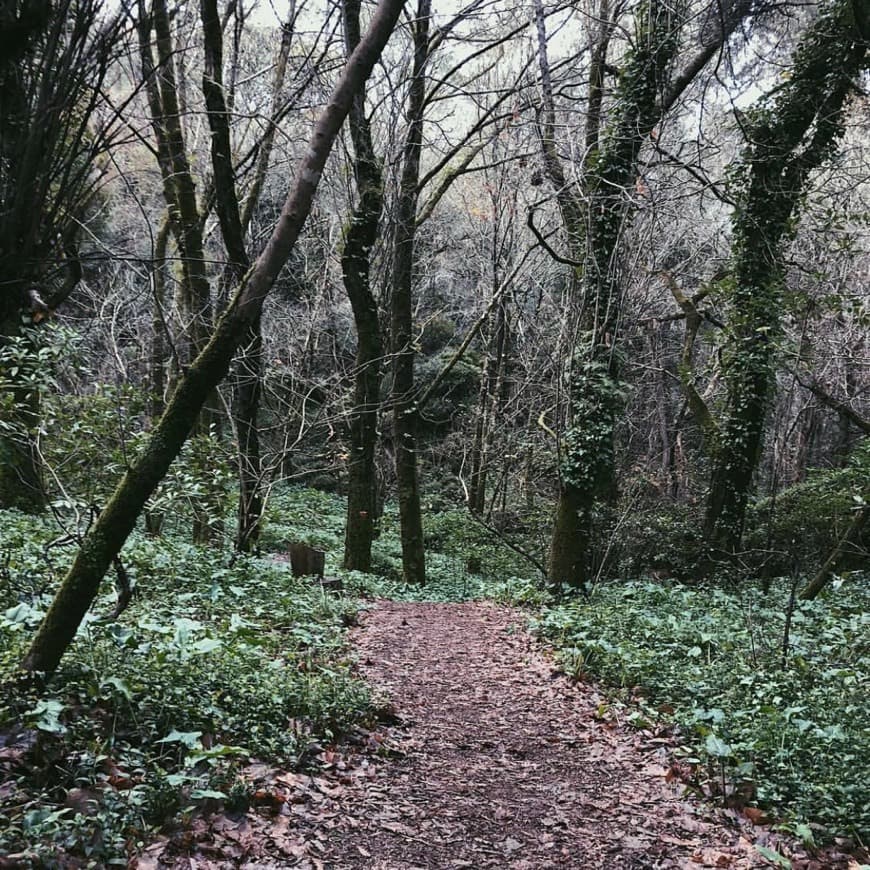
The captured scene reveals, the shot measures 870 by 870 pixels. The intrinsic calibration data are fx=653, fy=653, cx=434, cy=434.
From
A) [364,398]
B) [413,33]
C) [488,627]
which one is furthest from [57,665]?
[413,33]

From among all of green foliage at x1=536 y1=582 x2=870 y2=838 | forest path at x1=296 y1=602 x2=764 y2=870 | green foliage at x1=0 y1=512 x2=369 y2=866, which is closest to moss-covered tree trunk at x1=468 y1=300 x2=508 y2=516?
green foliage at x1=536 y1=582 x2=870 y2=838

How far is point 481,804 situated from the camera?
3.78 meters

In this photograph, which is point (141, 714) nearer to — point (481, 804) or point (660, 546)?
point (481, 804)

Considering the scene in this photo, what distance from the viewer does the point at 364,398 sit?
11.4 meters

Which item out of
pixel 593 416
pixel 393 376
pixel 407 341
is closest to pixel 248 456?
pixel 393 376

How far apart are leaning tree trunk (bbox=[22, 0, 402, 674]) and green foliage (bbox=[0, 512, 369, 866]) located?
0.27 meters

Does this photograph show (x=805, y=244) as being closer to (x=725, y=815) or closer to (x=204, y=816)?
(x=725, y=815)

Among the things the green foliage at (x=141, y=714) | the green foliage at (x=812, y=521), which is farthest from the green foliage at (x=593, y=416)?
the green foliage at (x=812, y=521)

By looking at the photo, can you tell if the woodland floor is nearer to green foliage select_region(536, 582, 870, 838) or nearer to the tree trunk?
green foliage select_region(536, 582, 870, 838)

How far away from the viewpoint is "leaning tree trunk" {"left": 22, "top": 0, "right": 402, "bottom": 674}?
3.26 meters

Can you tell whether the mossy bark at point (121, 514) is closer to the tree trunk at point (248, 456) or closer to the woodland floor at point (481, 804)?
the woodland floor at point (481, 804)

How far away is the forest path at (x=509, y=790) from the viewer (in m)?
3.25

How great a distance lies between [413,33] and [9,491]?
977cm

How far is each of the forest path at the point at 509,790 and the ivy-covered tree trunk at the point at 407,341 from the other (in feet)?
19.6
